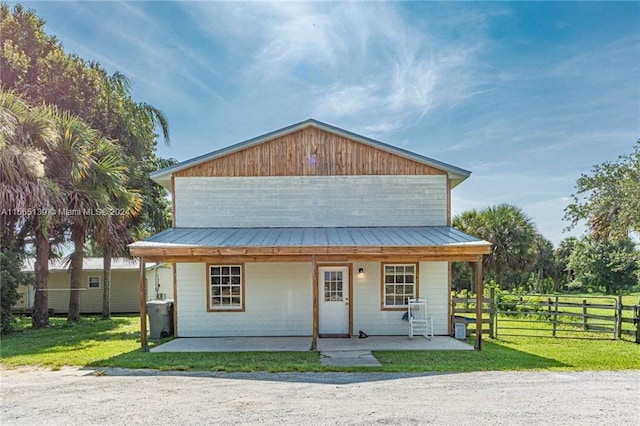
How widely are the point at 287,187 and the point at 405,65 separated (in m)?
5.49

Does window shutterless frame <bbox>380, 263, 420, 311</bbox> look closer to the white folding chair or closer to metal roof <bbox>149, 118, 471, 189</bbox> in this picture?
the white folding chair

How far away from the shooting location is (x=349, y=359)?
25.0 ft

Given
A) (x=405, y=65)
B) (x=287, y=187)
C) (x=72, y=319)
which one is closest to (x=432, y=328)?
(x=287, y=187)

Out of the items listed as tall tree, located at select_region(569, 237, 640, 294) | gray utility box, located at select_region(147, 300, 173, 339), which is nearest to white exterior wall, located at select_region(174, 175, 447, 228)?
gray utility box, located at select_region(147, 300, 173, 339)

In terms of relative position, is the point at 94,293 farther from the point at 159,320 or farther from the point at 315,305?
the point at 315,305

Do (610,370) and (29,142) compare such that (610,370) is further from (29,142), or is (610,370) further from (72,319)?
(72,319)

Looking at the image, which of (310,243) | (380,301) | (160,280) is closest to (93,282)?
(160,280)

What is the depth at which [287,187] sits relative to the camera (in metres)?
11.0

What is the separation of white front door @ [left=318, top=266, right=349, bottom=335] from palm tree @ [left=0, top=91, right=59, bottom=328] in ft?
26.8

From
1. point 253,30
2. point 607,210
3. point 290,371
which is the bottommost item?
point 290,371

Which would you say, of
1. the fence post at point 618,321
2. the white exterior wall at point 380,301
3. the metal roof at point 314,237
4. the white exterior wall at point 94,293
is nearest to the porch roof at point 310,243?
the metal roof at point 314,237

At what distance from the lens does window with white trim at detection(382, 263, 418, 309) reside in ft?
34.2

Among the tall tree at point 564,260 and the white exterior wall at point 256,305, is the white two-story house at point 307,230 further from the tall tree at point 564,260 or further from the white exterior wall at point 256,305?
the tall tree at point 564,260

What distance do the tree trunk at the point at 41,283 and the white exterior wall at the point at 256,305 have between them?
234 inches
